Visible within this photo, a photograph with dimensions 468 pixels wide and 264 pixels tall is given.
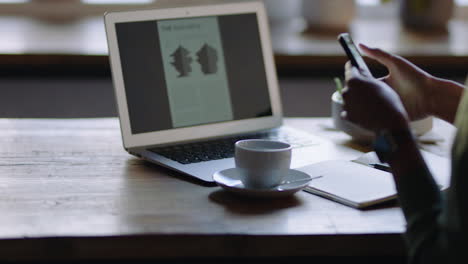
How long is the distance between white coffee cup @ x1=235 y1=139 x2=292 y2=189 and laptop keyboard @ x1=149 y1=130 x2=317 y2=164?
6.8 inches

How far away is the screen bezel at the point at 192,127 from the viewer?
1291 millimetres

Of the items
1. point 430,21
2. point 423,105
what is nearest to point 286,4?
point 430,21

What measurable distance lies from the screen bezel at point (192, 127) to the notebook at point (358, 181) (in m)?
0.25

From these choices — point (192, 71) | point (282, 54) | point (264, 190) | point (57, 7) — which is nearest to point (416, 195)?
point (264, 190)

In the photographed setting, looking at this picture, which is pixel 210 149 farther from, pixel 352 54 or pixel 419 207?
pixel 419 207

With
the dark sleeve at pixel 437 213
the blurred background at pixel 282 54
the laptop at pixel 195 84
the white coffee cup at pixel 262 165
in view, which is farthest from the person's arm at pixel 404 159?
the blurred background at pixel 282 54

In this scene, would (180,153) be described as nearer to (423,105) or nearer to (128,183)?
(128,183)

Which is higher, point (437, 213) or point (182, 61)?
point (182, 61)

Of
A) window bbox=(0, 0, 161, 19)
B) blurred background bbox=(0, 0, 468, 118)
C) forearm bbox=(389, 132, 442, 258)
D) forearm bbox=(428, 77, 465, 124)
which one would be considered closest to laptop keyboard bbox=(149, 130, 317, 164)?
forearm bbox=(428, 77, 465, 124)

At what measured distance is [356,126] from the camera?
1397 mm

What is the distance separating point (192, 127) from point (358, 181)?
1.21ft

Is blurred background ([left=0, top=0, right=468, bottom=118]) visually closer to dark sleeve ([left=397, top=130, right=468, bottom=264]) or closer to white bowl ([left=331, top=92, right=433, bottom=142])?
white bowl ([left=331, top=92, right=433, bottom=142])

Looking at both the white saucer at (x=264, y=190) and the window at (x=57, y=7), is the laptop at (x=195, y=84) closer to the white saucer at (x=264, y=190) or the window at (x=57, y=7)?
the white saucer at (x=264, y=190)

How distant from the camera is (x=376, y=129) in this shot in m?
0.97
